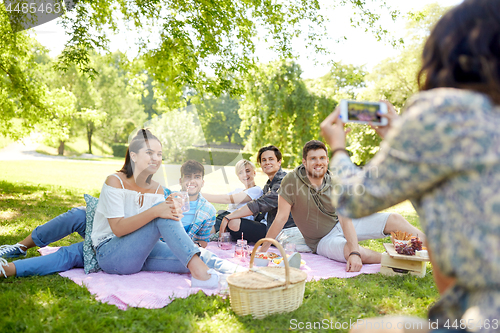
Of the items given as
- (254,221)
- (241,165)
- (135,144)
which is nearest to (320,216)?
(254,221)

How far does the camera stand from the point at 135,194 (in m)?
3.11

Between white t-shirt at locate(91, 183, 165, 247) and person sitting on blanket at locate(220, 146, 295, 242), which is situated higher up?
white t-shirt at locate(91, 183, 165, 247)

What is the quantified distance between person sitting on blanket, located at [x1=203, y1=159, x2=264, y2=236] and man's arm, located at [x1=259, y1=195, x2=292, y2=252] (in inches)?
46.2

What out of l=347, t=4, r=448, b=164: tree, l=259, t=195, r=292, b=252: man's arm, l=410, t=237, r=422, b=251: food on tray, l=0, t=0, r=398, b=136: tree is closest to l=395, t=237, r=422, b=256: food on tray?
l=410, t=237, r=422, b=251: food on tray

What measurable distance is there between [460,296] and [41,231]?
350 cm

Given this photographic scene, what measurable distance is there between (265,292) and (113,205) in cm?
139

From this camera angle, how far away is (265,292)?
2.41 metres

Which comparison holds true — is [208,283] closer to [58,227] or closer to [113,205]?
[113,205]

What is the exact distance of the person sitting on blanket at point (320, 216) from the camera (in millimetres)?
3830

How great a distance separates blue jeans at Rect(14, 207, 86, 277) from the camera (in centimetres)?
303

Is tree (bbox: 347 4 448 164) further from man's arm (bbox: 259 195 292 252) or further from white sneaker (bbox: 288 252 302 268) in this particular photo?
white sneaker (bbox: 288 252 302 268)

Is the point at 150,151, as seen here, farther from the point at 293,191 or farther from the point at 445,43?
the point at 445,43
